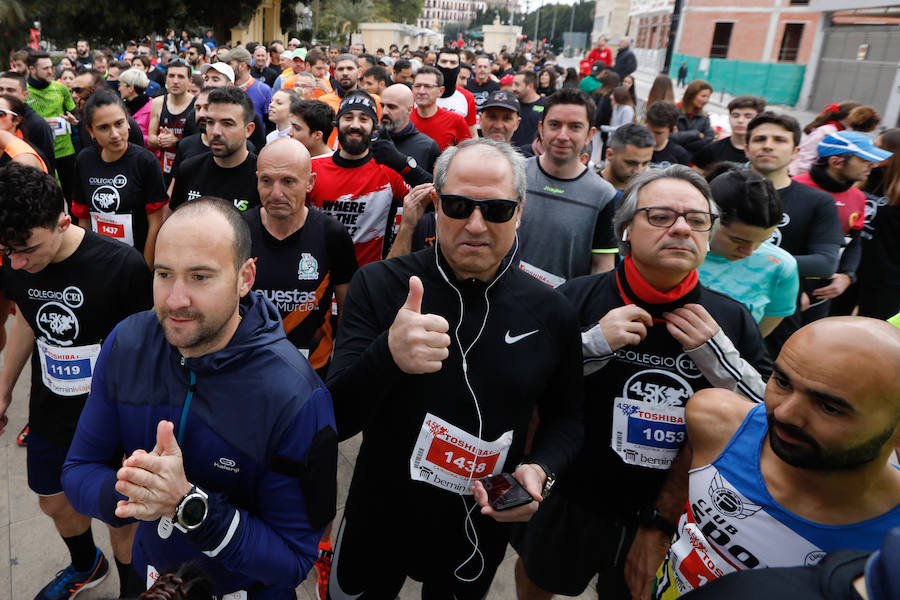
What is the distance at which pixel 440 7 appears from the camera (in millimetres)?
160125

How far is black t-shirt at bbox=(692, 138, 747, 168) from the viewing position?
532cm

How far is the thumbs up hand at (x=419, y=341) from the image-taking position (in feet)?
5.05

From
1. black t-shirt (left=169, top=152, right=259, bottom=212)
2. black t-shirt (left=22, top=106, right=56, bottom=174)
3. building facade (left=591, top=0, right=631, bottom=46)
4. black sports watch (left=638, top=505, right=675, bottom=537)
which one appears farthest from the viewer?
building facade (left=591, top=0, right=631, bottom=46)

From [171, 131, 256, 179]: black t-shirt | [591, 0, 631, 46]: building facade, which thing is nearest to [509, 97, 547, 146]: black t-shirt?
[171, 131, 256, 179]: black t-shirt

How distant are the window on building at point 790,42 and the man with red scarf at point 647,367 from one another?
42.0 m

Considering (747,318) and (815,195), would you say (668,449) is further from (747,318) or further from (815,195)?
(815,195)

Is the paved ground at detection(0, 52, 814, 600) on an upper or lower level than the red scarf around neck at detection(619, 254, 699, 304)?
lower

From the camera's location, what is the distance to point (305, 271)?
3.11m

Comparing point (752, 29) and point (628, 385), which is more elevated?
point (752, 29)

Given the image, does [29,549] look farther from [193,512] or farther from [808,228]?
[808,228]

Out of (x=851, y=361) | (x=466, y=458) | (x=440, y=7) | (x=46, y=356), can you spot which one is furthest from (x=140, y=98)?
(x=440, y=7)

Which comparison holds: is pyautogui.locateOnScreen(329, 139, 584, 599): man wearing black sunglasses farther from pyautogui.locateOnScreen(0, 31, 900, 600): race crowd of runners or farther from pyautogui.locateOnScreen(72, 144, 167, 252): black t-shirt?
pyautogui.locateOnScreen(72, 144, 167, 252): black t-shirt

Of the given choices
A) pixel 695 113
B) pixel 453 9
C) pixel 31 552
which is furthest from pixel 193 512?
pixel 453 9

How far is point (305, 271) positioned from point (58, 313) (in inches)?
45.6
